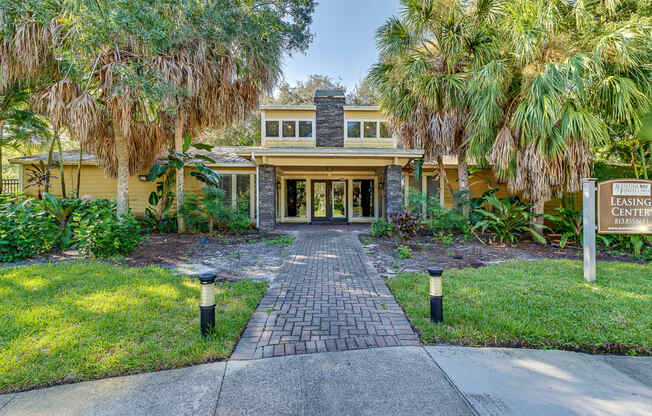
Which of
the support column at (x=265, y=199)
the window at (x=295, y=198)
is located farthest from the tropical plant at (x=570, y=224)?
the window at (x=295, y=198)

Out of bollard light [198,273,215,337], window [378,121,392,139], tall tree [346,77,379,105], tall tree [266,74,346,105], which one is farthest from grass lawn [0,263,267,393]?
tall tree [346,77,379,105]

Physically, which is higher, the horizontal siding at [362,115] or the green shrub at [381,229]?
the horizontal siding at [362,115]

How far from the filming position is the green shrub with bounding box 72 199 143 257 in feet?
21.2

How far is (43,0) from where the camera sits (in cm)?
578

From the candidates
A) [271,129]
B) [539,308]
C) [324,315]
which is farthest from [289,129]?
[539,308]

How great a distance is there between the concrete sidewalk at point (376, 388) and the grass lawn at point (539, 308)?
282 millimetres

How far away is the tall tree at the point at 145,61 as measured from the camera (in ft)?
19.5

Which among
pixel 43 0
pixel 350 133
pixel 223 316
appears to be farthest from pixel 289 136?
pixel 223 316

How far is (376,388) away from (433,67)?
33.7 feet

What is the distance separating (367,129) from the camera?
14227 mm

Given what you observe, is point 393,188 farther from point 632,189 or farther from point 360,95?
point 360,95

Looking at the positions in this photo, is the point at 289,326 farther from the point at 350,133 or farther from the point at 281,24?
the point at 350,133

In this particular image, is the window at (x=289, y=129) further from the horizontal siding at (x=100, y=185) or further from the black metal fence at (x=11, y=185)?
the black metal fence at (x=11, y=185)

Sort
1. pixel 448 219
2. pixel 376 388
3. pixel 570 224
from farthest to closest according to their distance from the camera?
pixel 448 219, pixel 570 224, pixel 376 388
